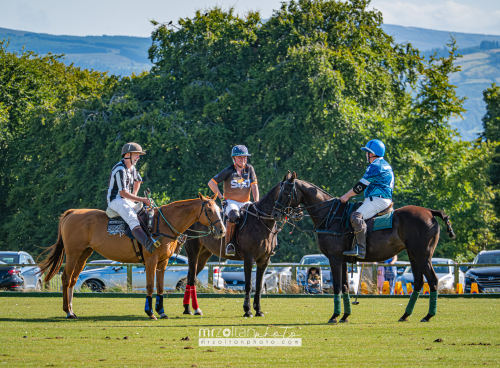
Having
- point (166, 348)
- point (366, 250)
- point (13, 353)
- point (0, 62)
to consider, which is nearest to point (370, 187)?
point (366, 250)

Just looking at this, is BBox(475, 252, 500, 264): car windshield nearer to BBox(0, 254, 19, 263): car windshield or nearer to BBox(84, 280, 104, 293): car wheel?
BBox(84, 280, 104, 293): car wheel

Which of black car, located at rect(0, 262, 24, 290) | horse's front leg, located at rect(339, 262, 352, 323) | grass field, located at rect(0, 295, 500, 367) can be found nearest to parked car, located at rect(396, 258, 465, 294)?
grass field, located at rect(0, 295, 500, 367)

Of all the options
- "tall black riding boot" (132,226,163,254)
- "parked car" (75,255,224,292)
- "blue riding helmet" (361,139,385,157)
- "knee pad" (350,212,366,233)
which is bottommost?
"parked car" (75,255,224,292)

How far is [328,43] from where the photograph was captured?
3272cm

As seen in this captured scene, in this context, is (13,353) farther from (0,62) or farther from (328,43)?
(0,62)

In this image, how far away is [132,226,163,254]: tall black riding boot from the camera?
10836 millimetres

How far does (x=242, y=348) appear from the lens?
26.0 ft

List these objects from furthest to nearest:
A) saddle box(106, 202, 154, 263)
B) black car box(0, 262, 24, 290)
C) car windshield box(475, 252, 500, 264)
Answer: car windshield box(475, 252, 500, 264), black car box(0, 262, 24, 290), saddle box(106, 202, 154, 263)

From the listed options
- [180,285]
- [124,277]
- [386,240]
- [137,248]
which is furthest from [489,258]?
[137,248]

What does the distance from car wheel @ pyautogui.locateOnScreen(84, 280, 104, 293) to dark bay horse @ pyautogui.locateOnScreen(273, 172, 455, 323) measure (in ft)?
32.4

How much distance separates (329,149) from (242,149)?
1686cm

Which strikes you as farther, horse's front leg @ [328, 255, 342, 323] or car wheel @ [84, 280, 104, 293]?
car wheel @ [84, 280, 104, 293]

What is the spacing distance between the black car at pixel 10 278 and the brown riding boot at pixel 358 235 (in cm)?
1309

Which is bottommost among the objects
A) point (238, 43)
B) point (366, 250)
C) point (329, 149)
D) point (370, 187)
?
point (366, 250)
